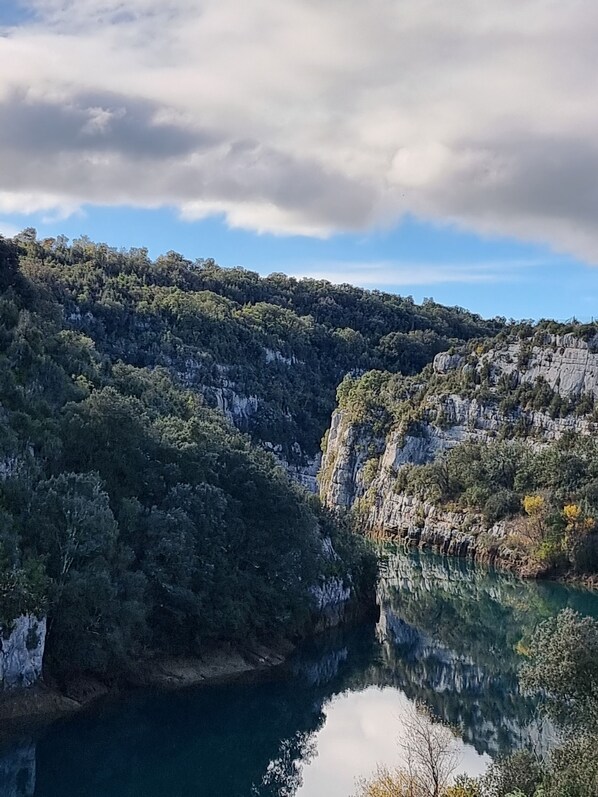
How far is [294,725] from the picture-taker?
44.7 metres

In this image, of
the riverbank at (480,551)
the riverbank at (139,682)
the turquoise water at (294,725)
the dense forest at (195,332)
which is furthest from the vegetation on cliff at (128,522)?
the dense forest at (195,332)

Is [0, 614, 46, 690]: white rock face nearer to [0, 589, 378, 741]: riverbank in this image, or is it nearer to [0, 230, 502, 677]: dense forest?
[0, 589, 378, 741]: riverbank

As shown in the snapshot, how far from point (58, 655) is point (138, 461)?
12824 millimetres

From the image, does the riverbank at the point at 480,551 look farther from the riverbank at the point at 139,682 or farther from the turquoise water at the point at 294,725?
the riverbank at the point at 139,682

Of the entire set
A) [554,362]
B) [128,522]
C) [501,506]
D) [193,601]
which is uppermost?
[554,362]

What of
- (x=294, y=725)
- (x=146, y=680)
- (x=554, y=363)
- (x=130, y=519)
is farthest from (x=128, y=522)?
(x=554, y=363)

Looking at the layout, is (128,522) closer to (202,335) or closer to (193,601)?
(193,601)

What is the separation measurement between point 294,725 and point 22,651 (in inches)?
554

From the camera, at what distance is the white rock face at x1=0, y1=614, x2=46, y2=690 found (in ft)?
121

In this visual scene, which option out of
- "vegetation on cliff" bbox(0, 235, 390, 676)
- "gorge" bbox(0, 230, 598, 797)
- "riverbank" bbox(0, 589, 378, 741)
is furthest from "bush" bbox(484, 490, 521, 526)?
"riverbank" bbox(0, 589, 378, 741)

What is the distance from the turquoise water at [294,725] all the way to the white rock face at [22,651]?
8.31 feet

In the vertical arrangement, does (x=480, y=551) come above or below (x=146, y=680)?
below

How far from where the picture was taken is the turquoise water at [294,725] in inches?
1412

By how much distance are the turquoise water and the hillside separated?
140 ft
